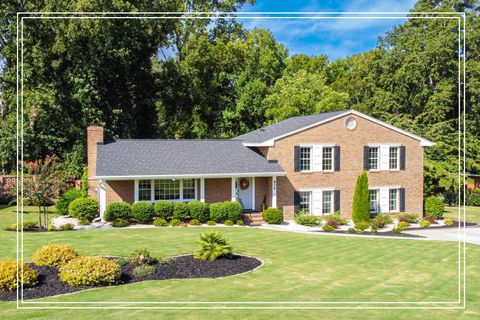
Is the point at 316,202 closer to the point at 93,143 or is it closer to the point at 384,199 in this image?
the point at 384,199

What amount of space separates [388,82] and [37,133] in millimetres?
31801

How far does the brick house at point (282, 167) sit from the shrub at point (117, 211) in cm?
113

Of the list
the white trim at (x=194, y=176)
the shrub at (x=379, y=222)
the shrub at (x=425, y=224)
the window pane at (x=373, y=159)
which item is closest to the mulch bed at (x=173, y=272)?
the white trim at (x=194, y=176)

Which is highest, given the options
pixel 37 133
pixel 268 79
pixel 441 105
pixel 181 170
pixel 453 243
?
pixel 268 79

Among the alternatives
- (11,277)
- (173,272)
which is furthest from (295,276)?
(11,277)

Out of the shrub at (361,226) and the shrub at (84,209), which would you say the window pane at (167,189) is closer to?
the shrub at (84,209)

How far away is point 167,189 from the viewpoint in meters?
26.0

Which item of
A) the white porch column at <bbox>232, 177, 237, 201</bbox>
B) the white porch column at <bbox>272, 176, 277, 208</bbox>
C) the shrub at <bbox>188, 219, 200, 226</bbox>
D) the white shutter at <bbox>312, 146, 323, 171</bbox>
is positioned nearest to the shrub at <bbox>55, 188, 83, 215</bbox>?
the shrub at <bbox>188, 219, 200, 226</bbox>

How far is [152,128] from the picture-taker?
42031 mm

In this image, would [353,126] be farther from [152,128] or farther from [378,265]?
[152,128]

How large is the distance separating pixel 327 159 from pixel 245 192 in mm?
5614

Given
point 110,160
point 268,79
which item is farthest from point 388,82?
point 110,160

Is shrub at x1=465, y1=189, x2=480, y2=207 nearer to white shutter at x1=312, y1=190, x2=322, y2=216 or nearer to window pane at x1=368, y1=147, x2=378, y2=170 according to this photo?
window pane at x1=368, y1=147, x2=378, y2=170

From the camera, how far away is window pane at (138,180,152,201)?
25469 millimetres
